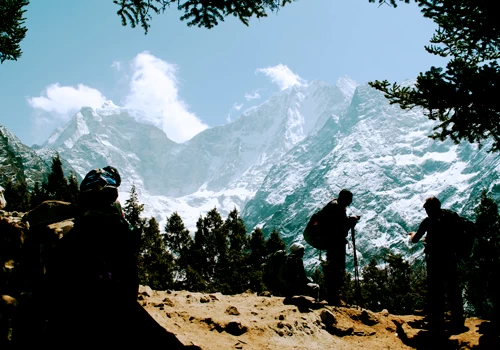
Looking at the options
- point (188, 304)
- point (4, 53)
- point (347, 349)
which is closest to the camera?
point (347, 349)

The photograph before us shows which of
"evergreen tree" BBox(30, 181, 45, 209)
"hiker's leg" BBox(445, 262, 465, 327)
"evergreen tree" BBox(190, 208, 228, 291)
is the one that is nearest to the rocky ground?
"hiker's leg" BBox(445, 262, 465, 327)

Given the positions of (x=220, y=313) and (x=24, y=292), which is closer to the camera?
(x=24, y=292)

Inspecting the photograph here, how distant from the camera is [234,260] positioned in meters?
41.7

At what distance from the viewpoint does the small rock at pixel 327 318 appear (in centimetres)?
647

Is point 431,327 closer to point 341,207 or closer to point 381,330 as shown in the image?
point 381,330

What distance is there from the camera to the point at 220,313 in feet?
21.7

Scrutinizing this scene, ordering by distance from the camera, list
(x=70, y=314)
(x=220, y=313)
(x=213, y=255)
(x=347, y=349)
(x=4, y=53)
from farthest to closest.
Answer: (x=213, y=255) → (x=4, y=53) → (x=220, y=313) → (x=347, y=349) → (x=70, y=314)

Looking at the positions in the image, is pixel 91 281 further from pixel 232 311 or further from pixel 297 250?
pixel 297 250

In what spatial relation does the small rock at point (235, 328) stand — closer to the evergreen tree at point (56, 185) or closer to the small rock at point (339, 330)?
the small rock at point (339, 330)

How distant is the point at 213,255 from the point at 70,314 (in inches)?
1760

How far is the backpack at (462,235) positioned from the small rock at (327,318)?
104 inches

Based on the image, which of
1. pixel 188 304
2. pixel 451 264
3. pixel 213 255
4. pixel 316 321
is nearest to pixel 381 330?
pixel 316 321

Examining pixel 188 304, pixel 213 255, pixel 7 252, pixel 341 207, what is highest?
pixel 213 255

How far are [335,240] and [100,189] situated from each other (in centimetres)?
515
